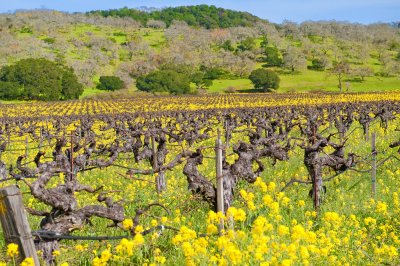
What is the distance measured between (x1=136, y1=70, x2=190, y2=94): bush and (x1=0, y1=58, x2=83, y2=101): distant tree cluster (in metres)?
14.8

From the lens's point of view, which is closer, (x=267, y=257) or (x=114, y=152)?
(x=267, y=257)

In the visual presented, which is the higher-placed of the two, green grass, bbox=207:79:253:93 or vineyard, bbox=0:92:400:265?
vineyard, bbox=0:92:400:265

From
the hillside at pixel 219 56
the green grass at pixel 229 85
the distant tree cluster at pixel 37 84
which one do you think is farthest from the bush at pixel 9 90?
the green grass at pixel 229 85

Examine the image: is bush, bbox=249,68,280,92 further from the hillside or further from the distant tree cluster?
the distant tree cluster

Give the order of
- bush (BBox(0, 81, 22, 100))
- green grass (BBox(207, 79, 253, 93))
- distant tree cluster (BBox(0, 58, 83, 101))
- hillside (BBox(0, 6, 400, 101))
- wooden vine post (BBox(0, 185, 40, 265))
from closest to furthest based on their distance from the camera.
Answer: wooden vine post (BBox(0, 185, 40, 265)) → distant tree cluster (BBox(0, 58, 83, 101)) → bush (BBox(0, 81, 22, 100)) → green grass (BBox(207, 79, 253, 93)) → hillside (BBox(0, 6, 400, 101))

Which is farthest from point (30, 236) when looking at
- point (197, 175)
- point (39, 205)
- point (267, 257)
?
point (39, 205)

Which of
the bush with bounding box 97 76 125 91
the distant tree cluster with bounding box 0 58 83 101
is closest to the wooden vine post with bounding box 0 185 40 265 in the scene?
the distant tree cluster with bounding box 0 58 83 101

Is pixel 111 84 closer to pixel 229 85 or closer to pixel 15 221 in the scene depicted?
pixel 229 85

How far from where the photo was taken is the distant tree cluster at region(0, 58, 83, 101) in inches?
3659

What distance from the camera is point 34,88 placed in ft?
306

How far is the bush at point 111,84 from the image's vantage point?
107875mm

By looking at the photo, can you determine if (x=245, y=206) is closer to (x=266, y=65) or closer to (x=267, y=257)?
(x=267, y=257)

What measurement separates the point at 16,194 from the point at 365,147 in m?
15.5

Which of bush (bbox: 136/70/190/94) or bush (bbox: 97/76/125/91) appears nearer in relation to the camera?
bush (bbox: 136/70/190/94)
